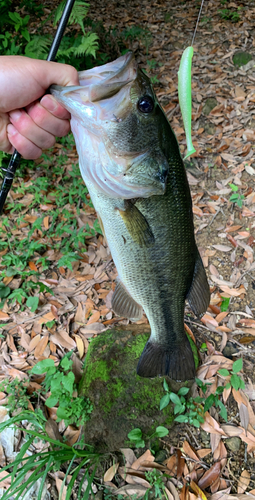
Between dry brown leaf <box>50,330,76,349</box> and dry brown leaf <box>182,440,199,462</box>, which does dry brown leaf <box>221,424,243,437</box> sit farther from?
dry brown leaf <box>50,330,76,349</box>

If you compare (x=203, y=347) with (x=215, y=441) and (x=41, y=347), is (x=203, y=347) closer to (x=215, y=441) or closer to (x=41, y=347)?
(x=215, y=441)

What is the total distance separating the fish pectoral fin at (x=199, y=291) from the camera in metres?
1.59

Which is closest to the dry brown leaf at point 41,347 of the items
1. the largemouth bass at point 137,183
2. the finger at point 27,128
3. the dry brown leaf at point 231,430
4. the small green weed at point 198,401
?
the small green weed at point 198,401

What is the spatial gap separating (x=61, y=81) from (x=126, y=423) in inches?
91.7

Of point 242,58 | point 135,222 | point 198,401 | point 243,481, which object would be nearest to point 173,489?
point 243,481

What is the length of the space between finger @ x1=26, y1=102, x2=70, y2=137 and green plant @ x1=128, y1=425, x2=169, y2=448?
2163 millimetres

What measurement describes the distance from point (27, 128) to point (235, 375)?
7.61 ft

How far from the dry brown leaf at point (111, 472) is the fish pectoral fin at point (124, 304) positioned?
4.18ft

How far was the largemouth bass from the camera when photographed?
1184 mm

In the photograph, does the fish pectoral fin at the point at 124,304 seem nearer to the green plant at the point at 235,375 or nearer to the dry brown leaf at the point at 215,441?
the green plant at the point at 235,375

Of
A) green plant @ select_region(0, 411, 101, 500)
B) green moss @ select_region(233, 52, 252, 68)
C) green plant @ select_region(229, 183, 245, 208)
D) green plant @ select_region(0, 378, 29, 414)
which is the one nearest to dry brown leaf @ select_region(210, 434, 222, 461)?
green plant @ select_region(0, 411, 101, 500)

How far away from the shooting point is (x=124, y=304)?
1.75m

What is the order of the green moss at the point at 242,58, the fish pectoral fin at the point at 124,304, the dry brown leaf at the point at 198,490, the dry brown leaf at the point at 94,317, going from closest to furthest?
the fish pectoral fin at the point at 124,304
the dry brown leaf at the point at 198,490
the dry brown leaf at the point at 94,317
the green moss at the point at 242,58

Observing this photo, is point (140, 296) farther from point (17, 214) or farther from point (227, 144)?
point (227, 144)
